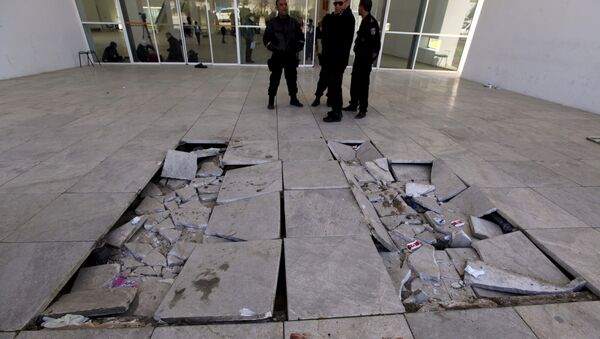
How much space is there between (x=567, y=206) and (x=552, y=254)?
2.87 ft

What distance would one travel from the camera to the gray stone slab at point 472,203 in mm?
2463

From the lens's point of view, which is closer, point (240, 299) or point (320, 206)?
point (240, 299)

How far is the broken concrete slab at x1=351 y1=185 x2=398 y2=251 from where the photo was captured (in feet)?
6.80

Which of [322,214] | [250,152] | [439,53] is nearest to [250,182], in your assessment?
[250,152]

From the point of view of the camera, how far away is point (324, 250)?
1939 mm

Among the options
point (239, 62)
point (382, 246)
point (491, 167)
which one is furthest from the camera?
point (239, 62)

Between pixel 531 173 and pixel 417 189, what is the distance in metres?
1.39

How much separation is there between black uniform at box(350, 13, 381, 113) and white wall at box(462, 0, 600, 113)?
4940 mm

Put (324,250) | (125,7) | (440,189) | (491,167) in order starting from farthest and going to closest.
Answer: (125,7)
(491,167)
(440,189)
(324,250)

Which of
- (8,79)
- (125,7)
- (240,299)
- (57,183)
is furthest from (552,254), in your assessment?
(125,7)

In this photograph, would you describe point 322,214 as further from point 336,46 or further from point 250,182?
point 336,46

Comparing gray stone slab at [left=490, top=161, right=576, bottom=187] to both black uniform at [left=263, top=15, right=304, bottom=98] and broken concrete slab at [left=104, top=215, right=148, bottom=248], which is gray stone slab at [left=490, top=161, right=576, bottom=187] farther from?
broken concrete slab at [left=104, top=215, right=148, bottom=248]

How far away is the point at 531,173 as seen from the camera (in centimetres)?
309

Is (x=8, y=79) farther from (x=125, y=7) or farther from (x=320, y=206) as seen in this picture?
(x=320, y=206)
